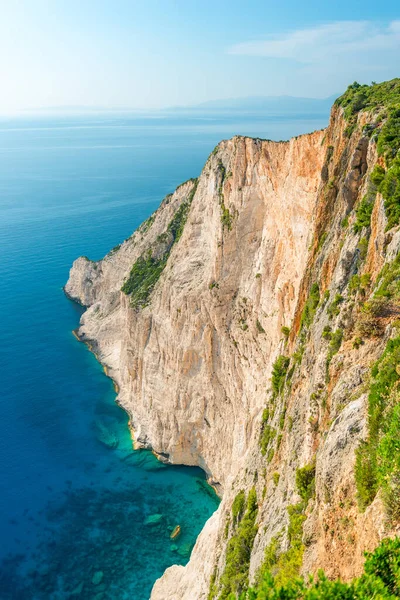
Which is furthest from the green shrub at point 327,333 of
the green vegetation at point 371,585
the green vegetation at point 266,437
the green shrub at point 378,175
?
the green vegetation at point 371,585

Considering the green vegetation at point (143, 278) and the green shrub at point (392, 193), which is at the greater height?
the green shrub at point (392, 193)

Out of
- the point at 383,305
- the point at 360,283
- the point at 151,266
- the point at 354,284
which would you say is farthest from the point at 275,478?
the point at 151,266

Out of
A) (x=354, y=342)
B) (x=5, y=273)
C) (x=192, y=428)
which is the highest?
(x=354, y=342)

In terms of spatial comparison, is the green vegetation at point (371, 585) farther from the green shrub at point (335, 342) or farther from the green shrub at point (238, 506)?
the green shrub at point (238, 506)

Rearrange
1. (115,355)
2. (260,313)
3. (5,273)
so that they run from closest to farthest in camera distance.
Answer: (260,313) < (115,355) < (5,273)

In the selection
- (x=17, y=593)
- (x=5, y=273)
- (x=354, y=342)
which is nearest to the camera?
(x=354, y=342)

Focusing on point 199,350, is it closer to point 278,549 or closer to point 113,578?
point 113,578

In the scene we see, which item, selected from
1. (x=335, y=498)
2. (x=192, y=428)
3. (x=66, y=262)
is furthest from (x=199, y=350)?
(x=66, y=262)
